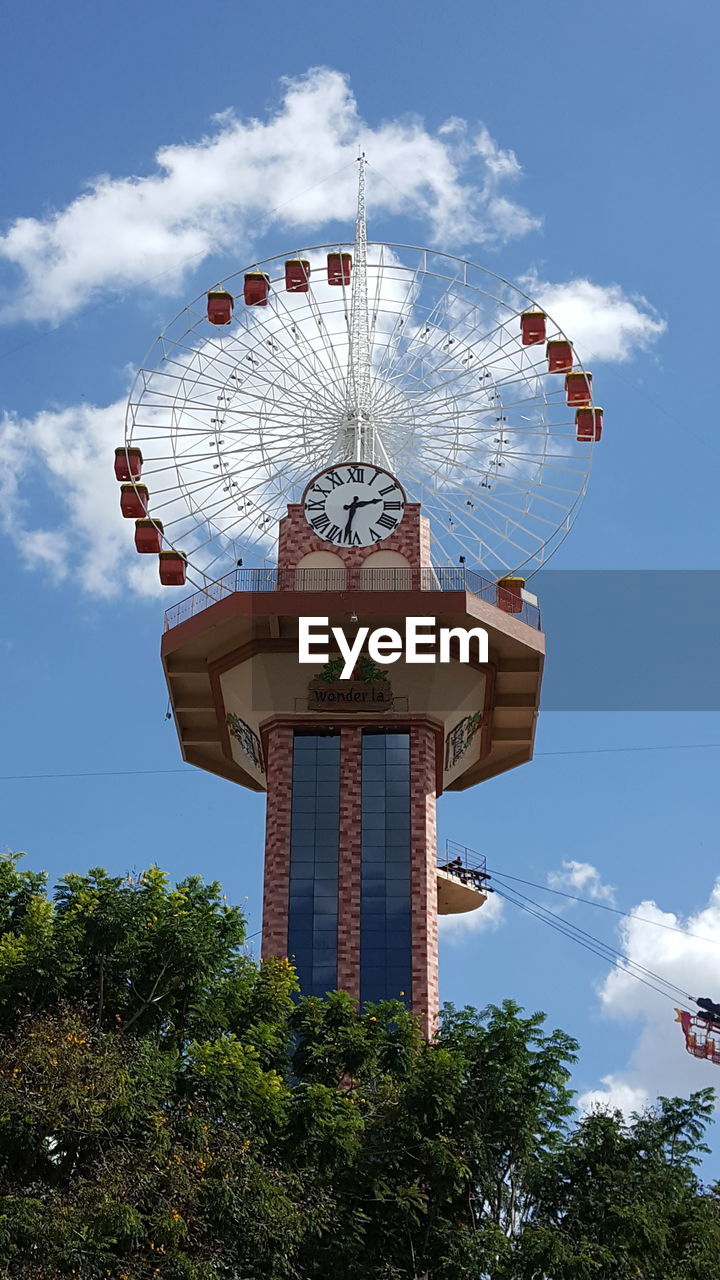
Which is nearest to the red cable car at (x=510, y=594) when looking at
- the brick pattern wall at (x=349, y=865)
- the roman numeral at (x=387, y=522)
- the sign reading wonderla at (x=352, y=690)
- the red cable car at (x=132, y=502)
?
the roman numeral at (x=387, y=522)

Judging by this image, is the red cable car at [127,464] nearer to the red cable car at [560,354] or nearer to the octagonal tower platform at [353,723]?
the octagonal tower platform at [353,723]

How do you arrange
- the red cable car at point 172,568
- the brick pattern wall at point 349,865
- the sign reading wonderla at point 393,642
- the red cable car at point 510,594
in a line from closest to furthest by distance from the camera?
1. the brick pattern wall at point 349,865
2. the sign reading wonderla at point 393,642
3. the red cable car at point 172,568
4. the red cable car at point 510,594

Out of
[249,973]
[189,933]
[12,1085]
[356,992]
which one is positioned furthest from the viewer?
[356,992]

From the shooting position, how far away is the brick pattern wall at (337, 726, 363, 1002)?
186ft

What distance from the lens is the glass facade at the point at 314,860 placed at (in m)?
57.0

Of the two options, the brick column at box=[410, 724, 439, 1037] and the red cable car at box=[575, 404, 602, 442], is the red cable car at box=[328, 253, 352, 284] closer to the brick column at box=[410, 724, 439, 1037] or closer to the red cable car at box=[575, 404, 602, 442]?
the red cable car at box=[575, 404, 602, 442]

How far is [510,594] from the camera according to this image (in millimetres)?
62344

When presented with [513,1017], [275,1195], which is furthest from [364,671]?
[275,1195]

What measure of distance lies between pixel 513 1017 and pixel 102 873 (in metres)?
10.2

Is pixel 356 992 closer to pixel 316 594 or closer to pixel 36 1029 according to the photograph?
pixel 316 594

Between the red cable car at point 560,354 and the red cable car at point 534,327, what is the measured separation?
0.48 m

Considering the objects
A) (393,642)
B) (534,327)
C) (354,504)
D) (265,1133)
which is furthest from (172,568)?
(265,1133)

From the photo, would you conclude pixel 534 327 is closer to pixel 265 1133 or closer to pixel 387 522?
pixel 387 522

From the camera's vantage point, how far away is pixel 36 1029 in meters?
34.1
